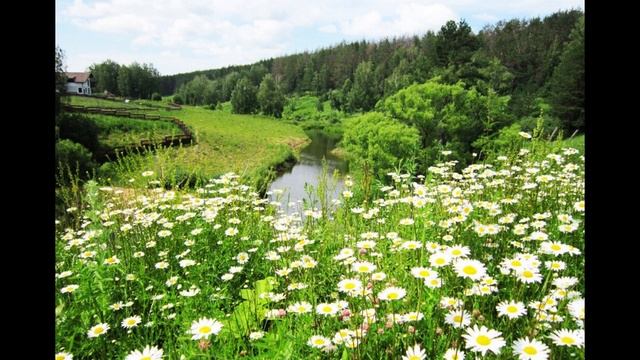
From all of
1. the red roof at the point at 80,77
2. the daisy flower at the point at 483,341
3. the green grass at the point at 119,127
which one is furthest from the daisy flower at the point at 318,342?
the red roof at the point at 80,77

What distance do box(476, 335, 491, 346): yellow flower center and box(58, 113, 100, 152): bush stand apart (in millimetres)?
30151

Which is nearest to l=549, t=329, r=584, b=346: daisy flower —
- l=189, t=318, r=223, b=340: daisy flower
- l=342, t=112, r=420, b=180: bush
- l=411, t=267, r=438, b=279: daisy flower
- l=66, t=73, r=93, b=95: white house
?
l=411, t=267, r=438, b=279: daisy flower

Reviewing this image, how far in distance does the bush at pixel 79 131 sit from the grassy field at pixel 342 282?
25509 mm

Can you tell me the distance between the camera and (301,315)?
8.91 ft

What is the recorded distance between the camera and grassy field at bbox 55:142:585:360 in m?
2.21

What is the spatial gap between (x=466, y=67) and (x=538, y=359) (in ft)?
118

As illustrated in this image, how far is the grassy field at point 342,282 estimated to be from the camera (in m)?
2.21

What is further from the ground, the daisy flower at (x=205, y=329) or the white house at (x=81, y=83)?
the white house at (x=81, y=83)

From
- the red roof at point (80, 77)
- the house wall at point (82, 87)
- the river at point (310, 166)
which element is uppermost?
the red roof at point (80, 77)

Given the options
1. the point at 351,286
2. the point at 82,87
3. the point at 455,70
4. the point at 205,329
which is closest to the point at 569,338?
the point at 351,286

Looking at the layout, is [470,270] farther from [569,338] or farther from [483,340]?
[569,338]

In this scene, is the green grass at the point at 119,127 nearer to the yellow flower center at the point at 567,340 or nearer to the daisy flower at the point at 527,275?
the daisy flower at the point at 527,275

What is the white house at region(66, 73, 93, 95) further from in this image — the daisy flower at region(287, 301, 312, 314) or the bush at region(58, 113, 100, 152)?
the daisy flower at region(287, 301, 312, 314)
